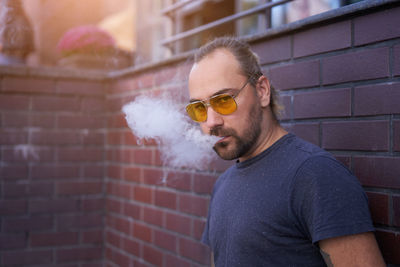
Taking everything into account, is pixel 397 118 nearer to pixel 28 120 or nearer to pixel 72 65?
pixel 28 120

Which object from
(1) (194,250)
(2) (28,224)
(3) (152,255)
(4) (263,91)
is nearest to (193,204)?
(1) (194,250)

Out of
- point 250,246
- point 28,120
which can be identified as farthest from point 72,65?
point 250,246

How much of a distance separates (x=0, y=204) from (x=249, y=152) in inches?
93.2

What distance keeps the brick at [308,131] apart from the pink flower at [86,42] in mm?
2554

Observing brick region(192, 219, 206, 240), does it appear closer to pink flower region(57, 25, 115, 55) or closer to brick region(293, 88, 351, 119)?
brick region(293, 88, 351, 119)

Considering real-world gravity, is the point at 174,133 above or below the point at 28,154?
above

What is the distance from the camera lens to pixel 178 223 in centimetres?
256

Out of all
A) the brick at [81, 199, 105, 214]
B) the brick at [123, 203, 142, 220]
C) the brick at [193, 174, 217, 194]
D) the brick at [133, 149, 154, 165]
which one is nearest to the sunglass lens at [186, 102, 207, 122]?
the brick at [193, 174, 217, 194]

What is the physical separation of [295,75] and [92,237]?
2415 millimetres

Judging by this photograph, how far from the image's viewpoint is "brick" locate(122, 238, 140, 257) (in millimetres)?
2980

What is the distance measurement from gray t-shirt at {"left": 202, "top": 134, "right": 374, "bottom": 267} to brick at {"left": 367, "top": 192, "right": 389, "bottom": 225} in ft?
0.89

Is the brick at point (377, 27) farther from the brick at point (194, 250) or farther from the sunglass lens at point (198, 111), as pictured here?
the brick at point (194, 250)

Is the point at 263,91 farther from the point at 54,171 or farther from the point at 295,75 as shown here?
the point at 54,171

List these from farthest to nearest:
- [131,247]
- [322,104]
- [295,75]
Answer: [131,247], [295,75], [322,104]
